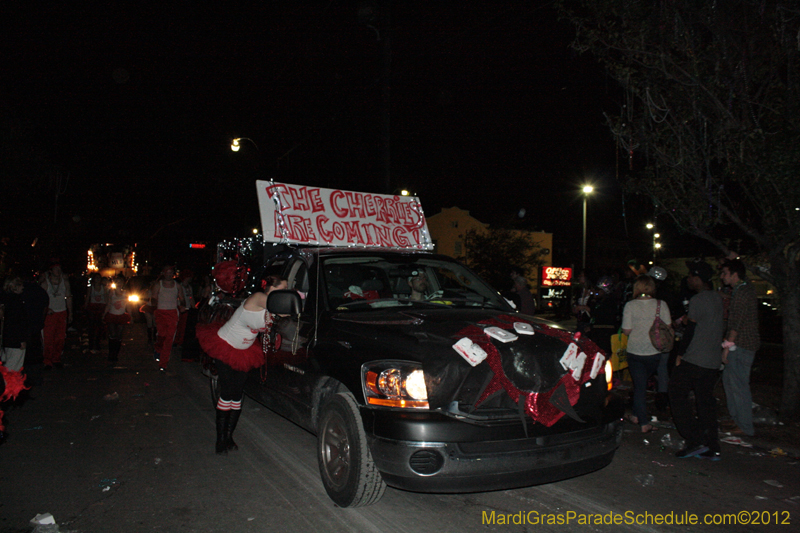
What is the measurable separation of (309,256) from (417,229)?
208 centimetres

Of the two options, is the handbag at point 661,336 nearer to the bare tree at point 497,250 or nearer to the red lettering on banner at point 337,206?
the red lettering on banner at point 337,206

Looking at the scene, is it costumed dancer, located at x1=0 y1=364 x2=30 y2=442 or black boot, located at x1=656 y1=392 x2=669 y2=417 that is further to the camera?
black boot, located at x1=656 y1=392 x2=669 y2=417

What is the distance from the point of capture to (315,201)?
6.28m

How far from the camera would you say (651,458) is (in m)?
5.28

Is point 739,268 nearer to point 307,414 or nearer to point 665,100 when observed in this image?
point 665,100

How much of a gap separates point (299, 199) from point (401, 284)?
167cm

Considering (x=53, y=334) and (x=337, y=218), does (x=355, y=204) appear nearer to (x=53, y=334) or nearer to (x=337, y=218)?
(x=337, y=218)

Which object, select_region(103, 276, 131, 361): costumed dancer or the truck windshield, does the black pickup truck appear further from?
select_region(103, 276, 131, 361): costumed dancer

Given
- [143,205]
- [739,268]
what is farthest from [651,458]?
[143,205]

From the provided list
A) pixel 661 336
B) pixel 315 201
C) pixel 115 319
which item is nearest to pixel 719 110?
pixel 661 336

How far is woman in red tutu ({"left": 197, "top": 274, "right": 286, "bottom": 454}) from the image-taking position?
479cm

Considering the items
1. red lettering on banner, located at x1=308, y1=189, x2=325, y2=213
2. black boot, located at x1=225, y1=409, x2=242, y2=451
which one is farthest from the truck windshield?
black boot, located at x1=225, y1=409, x2=242, y2=451

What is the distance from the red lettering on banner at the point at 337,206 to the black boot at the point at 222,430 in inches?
98.5

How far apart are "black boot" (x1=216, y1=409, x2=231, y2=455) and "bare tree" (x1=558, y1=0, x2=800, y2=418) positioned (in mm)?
6174
